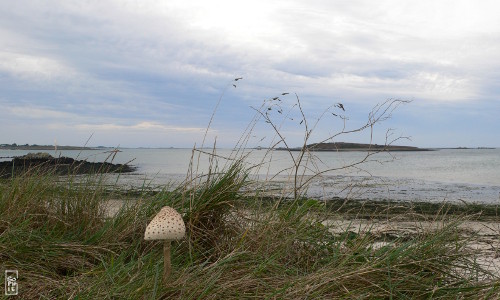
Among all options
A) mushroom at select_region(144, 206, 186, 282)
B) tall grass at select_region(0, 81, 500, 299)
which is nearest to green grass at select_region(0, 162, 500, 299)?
tall grass at select_region(0, 81, 500, 299)

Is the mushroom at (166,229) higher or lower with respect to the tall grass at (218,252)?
higher

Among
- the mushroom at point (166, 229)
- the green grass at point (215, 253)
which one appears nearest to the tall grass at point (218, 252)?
the green grass at point (215, 253)

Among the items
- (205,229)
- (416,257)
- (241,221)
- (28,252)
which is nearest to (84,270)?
(28,252)

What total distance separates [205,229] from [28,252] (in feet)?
4.78

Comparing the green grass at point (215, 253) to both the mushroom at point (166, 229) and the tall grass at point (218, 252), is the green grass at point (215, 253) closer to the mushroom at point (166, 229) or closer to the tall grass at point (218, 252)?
the tall grass at point (218, 252)

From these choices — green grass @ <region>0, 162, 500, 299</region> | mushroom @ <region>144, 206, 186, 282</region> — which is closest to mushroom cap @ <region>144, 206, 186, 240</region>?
mushroom @ <region>144, 206, 186, 282</region>

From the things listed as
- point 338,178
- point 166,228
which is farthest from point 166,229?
point 338,178

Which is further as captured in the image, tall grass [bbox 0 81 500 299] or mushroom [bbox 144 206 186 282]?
tall grass [bbox 0 81 500 299]

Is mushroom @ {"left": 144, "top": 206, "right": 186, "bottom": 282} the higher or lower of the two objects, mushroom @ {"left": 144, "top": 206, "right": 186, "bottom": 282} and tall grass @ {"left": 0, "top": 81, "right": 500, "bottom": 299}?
the higher

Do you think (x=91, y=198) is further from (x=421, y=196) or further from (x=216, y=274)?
(x=421, y=196)

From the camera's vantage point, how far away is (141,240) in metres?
3.79

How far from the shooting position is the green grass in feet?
9.43

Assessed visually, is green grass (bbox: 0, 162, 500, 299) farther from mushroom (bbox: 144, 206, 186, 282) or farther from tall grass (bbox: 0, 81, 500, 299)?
mushroom (bbox: 144, 206, 186, 282)

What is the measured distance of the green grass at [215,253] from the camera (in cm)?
287
